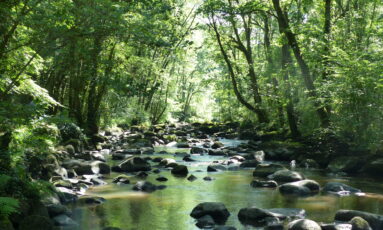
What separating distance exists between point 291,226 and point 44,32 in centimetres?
586

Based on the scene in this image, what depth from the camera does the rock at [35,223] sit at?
609 centimetres

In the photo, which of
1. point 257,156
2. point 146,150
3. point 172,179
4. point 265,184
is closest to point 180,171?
point 172,179

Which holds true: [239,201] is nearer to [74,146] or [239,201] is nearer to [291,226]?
[291,226]

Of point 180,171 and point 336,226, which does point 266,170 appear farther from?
point 336,226

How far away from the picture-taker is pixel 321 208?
8.64 m

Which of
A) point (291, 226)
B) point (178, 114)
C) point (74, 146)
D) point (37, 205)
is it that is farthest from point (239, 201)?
point (178, 114)

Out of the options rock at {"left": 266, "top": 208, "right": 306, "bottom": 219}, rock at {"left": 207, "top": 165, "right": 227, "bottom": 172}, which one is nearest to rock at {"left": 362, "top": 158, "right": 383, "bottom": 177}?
rock at {"left": 207, "top": 165, "right": 227, "bottom": 172}

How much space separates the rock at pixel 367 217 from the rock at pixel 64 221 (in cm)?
500

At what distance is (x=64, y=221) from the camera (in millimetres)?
7199

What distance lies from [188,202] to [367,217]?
3859mm

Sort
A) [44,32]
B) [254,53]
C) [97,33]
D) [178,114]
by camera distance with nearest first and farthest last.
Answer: [44,32]
[97,33]
[254,53]
[178,114]

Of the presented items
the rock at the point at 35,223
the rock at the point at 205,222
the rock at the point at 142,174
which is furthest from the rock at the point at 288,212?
the rock at the point at 142,174

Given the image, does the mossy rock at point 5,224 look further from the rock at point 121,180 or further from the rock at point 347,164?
the rock at point 347,164

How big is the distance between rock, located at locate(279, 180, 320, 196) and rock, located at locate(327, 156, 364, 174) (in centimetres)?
350
